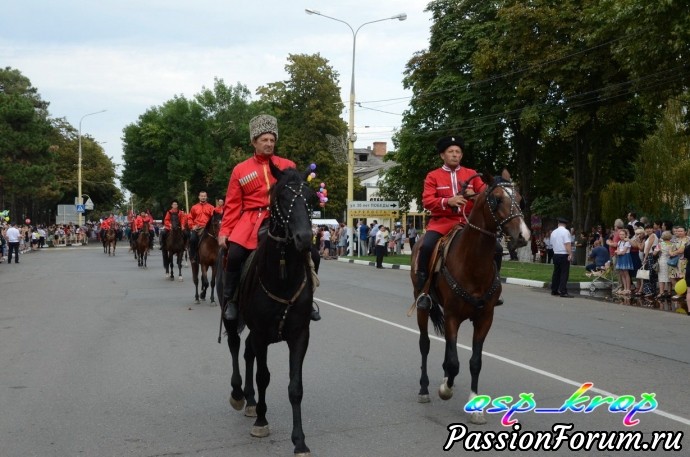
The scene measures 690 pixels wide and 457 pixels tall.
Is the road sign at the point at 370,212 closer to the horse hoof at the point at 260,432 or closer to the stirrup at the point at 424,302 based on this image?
the stirrup at the point at 424,302

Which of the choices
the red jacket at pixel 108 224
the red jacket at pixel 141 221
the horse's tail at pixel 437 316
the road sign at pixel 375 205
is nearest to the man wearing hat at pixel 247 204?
the horse's tail at pixel 437 316

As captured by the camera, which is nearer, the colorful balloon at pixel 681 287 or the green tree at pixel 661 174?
the colorful balloon at pixel 681 287

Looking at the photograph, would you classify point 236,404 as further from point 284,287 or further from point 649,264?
point 649,264

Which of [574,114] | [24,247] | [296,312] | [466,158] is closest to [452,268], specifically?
[296,312]

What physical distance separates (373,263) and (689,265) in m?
19.0

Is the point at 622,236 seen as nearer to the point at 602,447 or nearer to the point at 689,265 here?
the point at 689,265

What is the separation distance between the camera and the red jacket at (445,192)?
7.59 meters

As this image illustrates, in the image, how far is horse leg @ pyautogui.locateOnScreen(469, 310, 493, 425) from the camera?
632 cm

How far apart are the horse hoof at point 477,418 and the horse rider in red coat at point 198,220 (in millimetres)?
11088

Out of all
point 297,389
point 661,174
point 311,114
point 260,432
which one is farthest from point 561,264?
point 311,114

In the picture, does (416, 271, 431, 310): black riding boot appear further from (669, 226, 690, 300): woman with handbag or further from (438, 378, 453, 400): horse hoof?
(669, 226, 690, 300): woman with handbag

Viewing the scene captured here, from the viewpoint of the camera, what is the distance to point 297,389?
5.52 meters

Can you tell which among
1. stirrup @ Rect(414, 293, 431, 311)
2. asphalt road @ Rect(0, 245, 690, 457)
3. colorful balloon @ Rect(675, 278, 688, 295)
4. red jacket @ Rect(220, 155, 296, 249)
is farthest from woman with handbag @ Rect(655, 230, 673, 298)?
red jacket @ Rect(220, 155, 296, 249)

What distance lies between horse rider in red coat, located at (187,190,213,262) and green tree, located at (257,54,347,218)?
52666 mm
